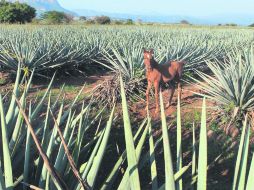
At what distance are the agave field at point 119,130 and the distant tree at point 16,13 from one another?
34693 mm

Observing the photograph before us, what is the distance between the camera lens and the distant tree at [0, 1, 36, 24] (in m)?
42.9

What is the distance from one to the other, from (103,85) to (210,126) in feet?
7.54

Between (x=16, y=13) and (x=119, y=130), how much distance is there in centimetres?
4267

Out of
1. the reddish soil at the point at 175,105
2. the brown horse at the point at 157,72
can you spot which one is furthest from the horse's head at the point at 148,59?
the reddish soil at the point at 175,105

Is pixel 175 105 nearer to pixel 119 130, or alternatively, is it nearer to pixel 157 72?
pixel 157 72

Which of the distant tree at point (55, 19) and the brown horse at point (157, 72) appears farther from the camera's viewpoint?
the distant tree at point (55, 19)

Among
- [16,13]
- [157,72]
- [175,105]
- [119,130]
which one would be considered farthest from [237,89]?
[16,13]

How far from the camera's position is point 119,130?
5.30 metres

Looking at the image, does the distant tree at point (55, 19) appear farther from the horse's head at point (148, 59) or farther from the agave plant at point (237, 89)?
the agave plant at point (237, 89)

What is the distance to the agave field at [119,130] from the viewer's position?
157 cm

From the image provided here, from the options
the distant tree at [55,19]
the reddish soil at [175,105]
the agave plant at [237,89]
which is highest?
the distant tree at [55,19]

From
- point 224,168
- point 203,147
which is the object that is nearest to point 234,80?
point 224,168

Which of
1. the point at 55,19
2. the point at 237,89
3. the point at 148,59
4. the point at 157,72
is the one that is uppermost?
the point at 55,19

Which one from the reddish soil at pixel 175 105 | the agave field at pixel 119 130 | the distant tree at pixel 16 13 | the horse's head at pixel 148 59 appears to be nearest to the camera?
the agave field at pixel 119 130
